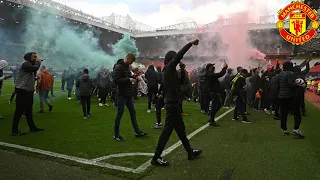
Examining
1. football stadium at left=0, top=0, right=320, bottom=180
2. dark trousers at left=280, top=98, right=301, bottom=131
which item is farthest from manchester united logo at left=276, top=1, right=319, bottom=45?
dark trousers at left=280, top=98, right=301, bottom=131

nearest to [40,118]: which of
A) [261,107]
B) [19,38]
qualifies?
[261,107]

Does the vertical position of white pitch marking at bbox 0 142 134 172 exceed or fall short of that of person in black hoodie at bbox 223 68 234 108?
it falls short

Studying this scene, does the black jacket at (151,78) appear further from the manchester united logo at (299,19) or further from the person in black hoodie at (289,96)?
the manchester united logo at (299,19)

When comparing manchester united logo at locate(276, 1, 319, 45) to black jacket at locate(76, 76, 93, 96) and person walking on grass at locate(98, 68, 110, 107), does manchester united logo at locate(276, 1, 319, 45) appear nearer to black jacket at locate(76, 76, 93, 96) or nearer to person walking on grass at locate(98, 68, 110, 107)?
person walking on grass at locate(98, 68, 110, 107)

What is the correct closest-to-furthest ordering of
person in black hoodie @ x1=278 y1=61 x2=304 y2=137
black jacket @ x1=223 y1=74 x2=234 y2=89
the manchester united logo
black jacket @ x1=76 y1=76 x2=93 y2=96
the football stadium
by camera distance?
the football stadium → person in black hoodie @ x1=278 y1=61 x2=304 y2=137 → black jacket @ x1=76 y1=76 x2=93 y2=96 → black jacket @ x1=223 y1=74 x2=234 y2=89 → the manchester united logo

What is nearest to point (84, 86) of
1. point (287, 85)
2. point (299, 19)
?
point (287, 85)

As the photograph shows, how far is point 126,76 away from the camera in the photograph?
6.09 m

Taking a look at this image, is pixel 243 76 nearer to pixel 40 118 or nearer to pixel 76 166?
pixel 76 166

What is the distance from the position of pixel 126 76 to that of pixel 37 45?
29.9m

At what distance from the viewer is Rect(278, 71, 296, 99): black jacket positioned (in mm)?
6405

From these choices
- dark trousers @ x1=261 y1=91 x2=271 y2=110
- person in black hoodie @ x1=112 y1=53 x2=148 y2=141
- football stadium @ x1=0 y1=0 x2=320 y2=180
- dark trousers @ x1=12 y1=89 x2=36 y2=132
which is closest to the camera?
football stadium @ x1=0 y1=0 x2=320 y2=180

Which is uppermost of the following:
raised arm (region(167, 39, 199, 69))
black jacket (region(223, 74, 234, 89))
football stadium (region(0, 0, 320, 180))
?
raised arm (region(167, 39, 199, 69))

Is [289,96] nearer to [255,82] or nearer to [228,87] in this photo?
[255,82]

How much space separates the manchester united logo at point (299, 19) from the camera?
1616cm
